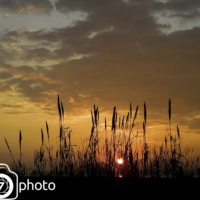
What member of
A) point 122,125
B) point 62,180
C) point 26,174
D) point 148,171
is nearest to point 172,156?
point 148,171

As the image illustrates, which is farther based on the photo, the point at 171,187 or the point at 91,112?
the point at 91,112

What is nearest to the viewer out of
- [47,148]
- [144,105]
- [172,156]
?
[144,105]

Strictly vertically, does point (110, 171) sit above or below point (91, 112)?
below

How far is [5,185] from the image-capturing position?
5.14m

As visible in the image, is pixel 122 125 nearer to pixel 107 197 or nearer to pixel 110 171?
pixel 110 171

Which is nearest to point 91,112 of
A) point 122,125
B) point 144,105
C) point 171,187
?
point 122,125

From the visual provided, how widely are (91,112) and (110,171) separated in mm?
1357

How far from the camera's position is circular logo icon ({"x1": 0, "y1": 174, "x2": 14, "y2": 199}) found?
15.8ft

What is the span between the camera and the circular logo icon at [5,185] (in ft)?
15.8

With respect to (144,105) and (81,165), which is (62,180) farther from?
(144,105)

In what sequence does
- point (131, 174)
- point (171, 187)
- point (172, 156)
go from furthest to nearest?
point (172, 156), point (131, 174), point (171, 187)

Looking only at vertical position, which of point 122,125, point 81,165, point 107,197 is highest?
point 122,125

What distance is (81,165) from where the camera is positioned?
709 cm

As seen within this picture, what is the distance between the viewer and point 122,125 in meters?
7.21
